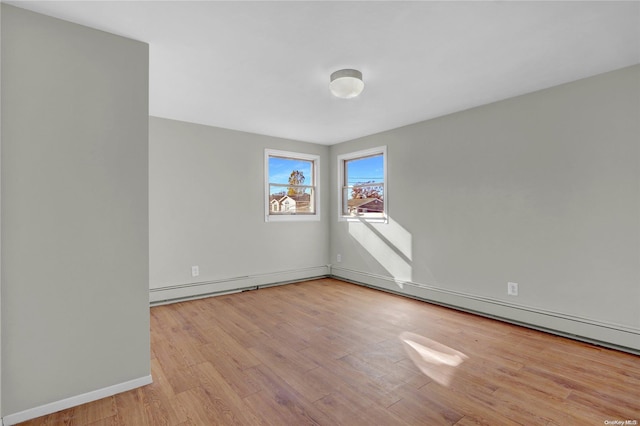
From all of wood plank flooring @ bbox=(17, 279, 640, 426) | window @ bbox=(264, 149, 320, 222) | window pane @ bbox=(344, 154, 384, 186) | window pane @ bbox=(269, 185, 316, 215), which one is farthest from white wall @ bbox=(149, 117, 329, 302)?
window pane @ bbox=(344, 154, 384, 186)

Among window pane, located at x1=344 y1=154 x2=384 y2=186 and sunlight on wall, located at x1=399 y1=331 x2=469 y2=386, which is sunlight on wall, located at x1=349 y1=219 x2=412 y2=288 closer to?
window pane, located at x1=344 y1=154 x2=384 y2=186

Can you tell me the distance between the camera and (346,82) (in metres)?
2.57

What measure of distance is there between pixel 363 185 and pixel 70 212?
12.8ft

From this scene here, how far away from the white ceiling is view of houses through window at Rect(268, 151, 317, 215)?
65.5 inches

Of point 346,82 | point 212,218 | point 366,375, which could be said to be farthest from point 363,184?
point 366,375

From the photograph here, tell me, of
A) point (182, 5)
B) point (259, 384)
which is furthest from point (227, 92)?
point (259, 384)

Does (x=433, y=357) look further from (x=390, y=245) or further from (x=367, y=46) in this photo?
(x=367, y=46)

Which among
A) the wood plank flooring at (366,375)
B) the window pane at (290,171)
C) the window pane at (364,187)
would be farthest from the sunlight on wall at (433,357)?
the window pane at (290,171)

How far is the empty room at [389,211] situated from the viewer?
5.88 feet

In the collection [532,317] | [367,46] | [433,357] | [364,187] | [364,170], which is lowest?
[433,357]

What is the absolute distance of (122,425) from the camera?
1.69 m

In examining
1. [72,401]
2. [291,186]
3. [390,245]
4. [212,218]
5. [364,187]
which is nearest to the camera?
[72,401]

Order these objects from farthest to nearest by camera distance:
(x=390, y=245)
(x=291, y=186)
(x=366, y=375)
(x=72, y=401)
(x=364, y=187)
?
(x=291, y=186) → (x=364, y=187) → (x=390, y=245) → (x=366, y=375) → (x=72, y=401)

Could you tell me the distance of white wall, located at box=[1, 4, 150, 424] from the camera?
5.71 ft
